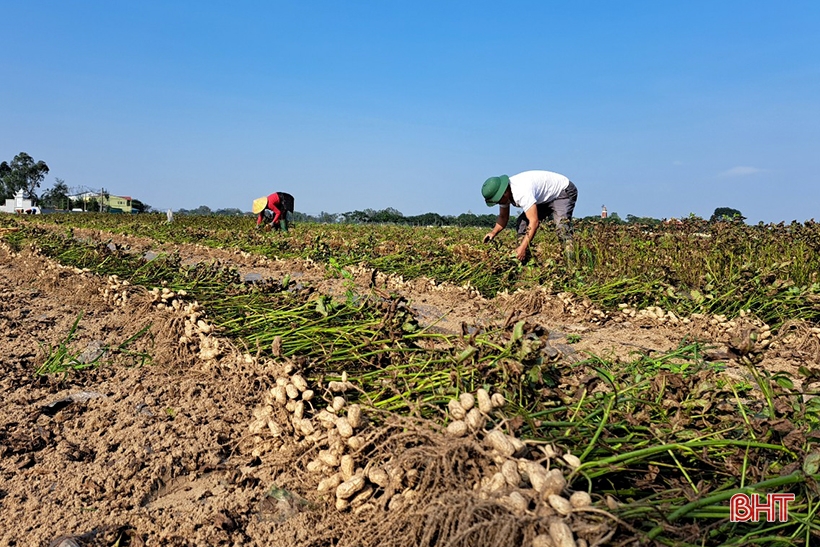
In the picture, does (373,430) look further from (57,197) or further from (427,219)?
(57,197)

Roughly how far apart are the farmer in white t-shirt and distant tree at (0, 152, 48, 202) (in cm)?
8458

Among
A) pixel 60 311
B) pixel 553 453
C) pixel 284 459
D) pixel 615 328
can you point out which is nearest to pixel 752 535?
pixel 553 453

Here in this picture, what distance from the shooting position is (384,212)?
38.0 meters

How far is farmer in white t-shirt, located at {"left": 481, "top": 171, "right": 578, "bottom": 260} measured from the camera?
7.32m

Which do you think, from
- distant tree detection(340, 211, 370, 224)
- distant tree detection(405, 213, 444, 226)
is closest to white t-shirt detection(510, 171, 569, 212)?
distant tree detection(340, 211, 370, 224)

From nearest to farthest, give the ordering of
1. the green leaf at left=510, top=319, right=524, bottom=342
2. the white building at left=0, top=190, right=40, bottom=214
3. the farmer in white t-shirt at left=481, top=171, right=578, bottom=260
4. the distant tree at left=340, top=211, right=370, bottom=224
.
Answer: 1. the green leaf at left=510, top=319, right=524, bottom=342
2. the farmer in white t-shirt at left=481, top=171, right=578, bottom=260
3. the distant tree at left=340, top=211, right=370, bottom=224
4. the white building at left=0, top=190, right=40, bottom=214

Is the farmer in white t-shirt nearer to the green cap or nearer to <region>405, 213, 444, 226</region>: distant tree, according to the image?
the green cap

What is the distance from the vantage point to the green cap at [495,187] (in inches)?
290

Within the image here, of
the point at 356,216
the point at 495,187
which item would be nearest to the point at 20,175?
the point at 356,216

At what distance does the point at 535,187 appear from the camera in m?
7.55

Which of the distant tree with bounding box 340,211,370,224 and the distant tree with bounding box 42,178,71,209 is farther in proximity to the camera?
the distant tree with bounding box 42,178,71,209

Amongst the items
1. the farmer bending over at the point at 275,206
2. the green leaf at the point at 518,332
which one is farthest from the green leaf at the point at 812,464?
the farmer bending over at the point at 275,206

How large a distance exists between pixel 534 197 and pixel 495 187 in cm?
52

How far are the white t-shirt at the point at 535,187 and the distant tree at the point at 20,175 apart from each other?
84.7 metres
